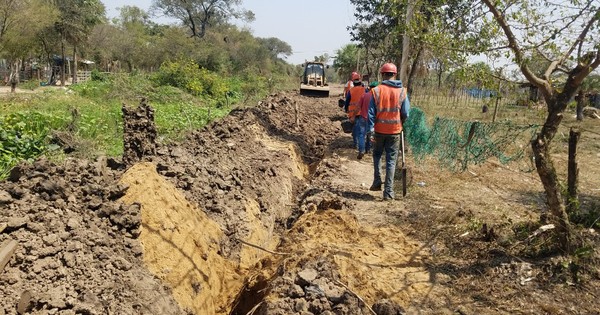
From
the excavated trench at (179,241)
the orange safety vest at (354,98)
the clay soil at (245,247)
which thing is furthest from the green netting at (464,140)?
the excavated trench at (179,241)

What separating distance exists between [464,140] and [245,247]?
4172 mm

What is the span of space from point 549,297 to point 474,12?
125 inches

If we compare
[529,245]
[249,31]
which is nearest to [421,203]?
[529,245]

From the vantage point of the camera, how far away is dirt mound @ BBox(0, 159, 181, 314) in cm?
313

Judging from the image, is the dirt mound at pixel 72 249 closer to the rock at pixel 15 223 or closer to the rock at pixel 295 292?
the rock at pixel 15 223

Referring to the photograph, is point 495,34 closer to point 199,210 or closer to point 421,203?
point 421,203

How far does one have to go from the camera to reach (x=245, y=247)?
5.50 meters

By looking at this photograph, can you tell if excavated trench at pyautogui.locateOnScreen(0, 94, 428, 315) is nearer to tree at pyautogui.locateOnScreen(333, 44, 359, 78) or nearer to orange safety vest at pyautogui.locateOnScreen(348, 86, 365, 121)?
orange safety vest at pyautogui.locateOnScreen(348, 86, 365, 121)

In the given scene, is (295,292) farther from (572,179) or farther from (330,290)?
(572,179)

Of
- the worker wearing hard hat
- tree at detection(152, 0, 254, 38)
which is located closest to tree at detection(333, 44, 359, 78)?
tree at detection(152, 0, 254, 38)

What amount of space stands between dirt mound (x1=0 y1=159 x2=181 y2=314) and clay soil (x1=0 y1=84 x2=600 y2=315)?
0.01 metres

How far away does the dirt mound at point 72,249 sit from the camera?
10.3 ft

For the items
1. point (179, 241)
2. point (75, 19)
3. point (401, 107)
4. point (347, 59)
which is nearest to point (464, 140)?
point (401, 107)

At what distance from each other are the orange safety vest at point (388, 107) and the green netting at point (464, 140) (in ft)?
4.25
